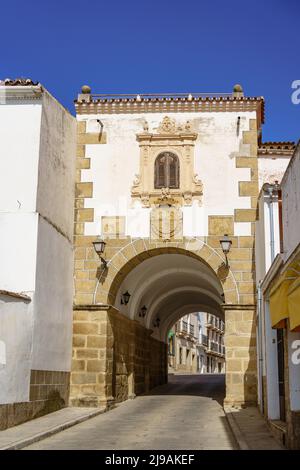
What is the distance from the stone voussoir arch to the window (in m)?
1.38

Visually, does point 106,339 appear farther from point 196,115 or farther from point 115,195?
point 196,115

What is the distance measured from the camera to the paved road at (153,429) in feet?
29.4

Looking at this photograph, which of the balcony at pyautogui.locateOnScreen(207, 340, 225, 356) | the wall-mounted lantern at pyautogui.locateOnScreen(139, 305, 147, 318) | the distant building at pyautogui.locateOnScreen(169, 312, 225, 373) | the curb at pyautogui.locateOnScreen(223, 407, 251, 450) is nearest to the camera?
the curb at pyautogui.locateOnScreen(223, 407, 251, 450)

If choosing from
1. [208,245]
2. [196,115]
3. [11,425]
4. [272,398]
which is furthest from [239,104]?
[11,425]

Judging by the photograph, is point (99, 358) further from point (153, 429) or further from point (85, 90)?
point (85, 90)

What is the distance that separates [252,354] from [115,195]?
484cm

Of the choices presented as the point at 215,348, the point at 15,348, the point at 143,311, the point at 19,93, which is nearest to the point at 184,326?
the point at 215,348

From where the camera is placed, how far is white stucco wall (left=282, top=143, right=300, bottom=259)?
789 cm

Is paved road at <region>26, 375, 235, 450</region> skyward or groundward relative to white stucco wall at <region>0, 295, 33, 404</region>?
groundward

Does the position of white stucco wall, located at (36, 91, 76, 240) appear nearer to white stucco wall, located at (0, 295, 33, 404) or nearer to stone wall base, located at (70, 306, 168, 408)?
stone wall base, located at (70, 306, 168, 408)

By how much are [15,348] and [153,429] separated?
9.15 ft

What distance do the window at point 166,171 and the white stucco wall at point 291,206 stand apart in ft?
18.8

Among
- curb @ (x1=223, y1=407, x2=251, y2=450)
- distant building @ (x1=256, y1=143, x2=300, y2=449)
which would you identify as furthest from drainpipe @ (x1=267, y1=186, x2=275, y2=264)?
curb @ (x1=223, y1=407, x2=251, y2=450)

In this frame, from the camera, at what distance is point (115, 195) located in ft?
48.0
